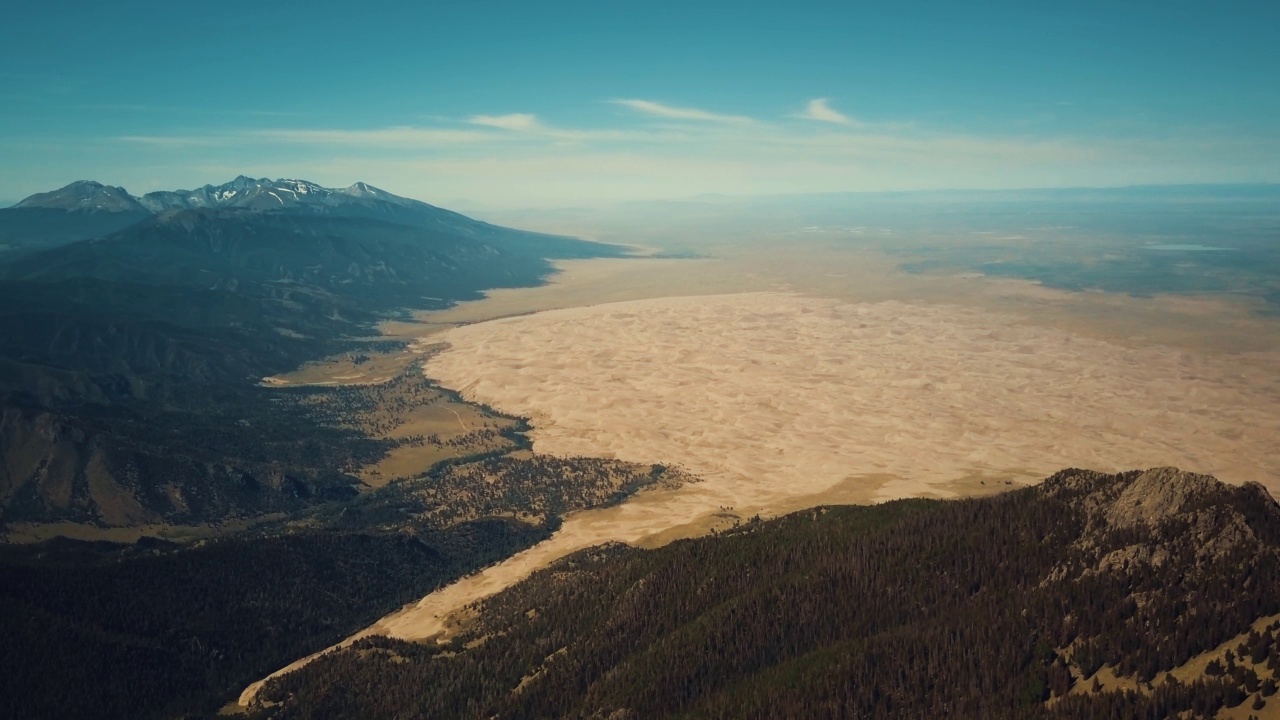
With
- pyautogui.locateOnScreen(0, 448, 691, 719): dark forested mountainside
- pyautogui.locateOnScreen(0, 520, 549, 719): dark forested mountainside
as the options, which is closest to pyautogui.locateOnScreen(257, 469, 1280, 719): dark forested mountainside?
pyautogui.locateOnScreen(0, 448, 691, 719): dark forested mountainside

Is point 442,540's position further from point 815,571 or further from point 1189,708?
point 1189,708

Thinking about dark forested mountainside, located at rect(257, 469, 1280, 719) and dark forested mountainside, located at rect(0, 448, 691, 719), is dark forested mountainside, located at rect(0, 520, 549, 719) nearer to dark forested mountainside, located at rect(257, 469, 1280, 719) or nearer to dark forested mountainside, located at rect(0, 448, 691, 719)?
dark forested mountainside, located at rect(0, 448, 691, 719)

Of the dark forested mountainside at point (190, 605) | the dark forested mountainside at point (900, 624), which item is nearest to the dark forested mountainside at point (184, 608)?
the dark forested mountainside at point (190, 605)

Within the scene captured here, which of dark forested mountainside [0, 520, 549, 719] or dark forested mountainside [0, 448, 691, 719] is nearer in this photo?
dark forested mountainside [0, 520, 549, 719]

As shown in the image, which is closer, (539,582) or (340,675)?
(340,675)

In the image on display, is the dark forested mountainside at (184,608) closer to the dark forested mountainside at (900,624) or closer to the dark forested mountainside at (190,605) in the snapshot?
the dark forested mountainside at (190,605)

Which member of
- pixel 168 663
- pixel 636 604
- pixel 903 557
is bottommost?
pixel 168 663

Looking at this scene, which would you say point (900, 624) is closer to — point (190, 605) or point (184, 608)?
point (184, 608)

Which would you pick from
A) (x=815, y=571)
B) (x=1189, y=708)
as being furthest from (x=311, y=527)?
(x=1189, y=708)
